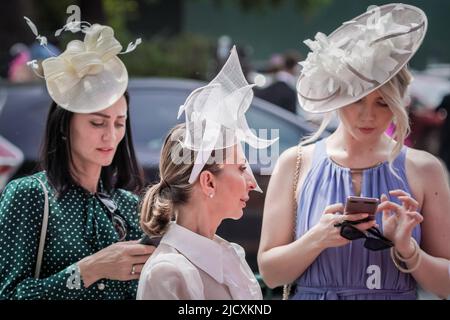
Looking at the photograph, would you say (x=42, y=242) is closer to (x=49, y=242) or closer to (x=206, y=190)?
(x=49, y=242)

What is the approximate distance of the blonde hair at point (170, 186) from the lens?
2432mm

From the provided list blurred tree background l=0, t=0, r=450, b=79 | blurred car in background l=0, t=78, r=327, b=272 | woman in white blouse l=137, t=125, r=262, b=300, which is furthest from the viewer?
blurred tree background l=0, t=0, r=450, b=79

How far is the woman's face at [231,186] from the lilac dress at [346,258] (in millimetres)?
397

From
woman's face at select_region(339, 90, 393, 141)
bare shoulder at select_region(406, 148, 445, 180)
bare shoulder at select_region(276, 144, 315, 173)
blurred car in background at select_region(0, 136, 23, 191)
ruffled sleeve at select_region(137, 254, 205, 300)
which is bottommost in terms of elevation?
ruffled sleeve at select_region(137, 254, 205, 300)

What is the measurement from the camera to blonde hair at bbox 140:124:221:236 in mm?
2432

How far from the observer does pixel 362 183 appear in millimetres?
2814

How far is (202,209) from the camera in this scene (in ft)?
8.05

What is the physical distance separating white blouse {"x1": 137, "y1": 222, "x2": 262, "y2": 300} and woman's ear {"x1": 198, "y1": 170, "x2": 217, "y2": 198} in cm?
11

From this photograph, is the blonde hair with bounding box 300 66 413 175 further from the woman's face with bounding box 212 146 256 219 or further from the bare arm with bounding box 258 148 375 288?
the woman's face with bounding box 212 146 256 219

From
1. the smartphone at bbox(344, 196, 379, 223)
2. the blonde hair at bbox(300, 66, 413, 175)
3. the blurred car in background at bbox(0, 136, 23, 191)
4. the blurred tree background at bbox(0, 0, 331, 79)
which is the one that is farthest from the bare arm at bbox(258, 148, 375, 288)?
the blurred tree background at bbox(0, 0, 331, 79)

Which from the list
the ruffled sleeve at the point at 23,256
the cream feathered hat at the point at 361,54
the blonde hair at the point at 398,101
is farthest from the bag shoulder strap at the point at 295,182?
the ruffled sleeve at the point at 23,256

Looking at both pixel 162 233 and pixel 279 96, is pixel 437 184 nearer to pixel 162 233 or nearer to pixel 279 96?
pixel 162 233
